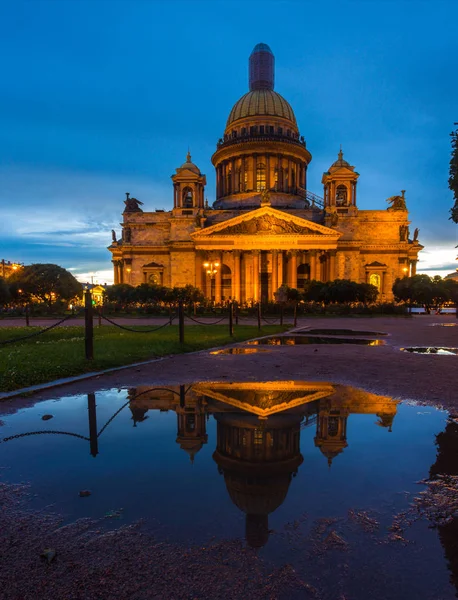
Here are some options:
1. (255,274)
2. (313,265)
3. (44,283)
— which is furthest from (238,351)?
(44,283)

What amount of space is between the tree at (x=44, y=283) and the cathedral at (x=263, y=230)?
26.8 ft

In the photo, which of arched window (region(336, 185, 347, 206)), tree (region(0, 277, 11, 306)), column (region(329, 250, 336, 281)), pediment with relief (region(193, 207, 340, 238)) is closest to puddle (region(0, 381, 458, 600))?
tree (region(0, 277, 11, 306))

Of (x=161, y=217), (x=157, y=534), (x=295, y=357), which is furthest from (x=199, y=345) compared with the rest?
(x=161, y=217)

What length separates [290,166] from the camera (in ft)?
206

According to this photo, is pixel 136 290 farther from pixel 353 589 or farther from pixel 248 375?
pixel 353 589

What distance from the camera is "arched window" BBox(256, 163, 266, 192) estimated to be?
61406 millimetres

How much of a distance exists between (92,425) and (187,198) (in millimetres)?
56014

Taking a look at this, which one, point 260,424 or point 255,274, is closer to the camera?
point 260,424

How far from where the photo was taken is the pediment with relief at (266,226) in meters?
51.3

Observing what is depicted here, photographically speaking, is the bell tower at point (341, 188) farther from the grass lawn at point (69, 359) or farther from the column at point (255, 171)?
the grass lawn at point (69, 359)

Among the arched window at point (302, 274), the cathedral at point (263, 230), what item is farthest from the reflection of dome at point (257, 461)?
the arched window at point (302, 274)

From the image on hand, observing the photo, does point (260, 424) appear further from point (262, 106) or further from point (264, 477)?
point (262, 106)

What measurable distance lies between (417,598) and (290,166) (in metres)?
65.1

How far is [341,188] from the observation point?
2222 inches
